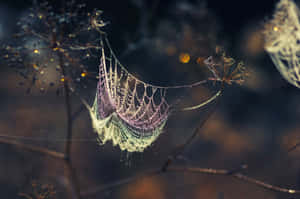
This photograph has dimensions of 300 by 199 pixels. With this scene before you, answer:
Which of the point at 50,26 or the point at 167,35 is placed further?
the point at 167,35

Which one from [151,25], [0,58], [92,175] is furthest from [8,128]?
[0,58]

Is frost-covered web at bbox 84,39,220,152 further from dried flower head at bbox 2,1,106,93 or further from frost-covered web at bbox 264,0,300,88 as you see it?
frost-covered web at bbox 264,0,300,88

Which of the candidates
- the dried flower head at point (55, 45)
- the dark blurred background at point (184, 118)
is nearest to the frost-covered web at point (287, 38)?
the dark blurred background at point (184, 118)

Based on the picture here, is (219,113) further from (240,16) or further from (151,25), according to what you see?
(151,25)

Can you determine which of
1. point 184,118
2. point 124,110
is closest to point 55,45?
point 124,110

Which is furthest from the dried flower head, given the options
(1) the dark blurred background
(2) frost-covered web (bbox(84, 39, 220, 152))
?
(1) the dark blurred background

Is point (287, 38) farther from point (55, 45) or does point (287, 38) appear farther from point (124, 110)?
point (55, 45)
